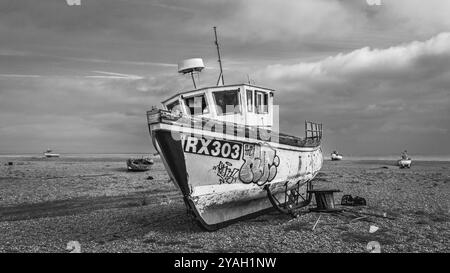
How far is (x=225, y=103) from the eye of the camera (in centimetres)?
1346

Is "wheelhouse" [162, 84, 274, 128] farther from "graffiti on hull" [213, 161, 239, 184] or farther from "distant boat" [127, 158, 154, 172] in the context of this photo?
"distant boat" [127, 158, 154, 172]

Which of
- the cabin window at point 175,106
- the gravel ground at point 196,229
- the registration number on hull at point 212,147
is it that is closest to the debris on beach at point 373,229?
the gravel ground at point 196,229

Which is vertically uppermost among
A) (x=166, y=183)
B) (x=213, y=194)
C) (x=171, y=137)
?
(x=171, y=137)

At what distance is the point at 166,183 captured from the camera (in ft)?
91.6

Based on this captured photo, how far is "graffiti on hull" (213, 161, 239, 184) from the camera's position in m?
11.0

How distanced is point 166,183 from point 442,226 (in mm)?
19822

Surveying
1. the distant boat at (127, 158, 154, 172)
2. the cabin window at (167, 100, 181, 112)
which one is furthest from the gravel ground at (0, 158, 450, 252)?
the distant boat at (127, 158, 154, 172)

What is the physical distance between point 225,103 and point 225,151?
290 cm

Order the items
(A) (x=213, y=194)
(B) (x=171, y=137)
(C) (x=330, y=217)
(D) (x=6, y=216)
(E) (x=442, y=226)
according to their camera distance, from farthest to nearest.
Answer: (D) (x=6, y=216)
(C) (x=330, y=217)
(E) (x=442, y=226)
(A) (x=213, y=194)
(B) (x=171, y=137)
